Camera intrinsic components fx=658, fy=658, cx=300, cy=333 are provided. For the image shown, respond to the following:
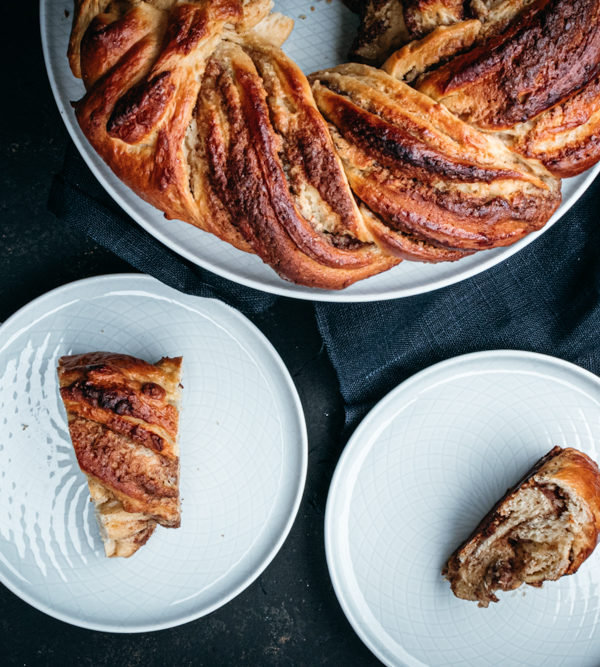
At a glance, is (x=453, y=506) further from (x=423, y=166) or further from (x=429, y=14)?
(x=429, y=14)

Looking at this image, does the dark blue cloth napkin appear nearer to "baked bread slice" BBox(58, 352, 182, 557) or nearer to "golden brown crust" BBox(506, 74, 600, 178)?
"baked bread slice" BBox(58, 352, 182, 557)

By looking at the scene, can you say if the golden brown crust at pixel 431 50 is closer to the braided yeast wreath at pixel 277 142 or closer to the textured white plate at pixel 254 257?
the braided yeast wreath at pixel 277 142

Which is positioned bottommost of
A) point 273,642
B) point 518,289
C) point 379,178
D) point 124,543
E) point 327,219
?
point 273,642

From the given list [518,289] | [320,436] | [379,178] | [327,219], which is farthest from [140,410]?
[518,289]

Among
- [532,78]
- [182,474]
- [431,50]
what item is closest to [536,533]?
[182,474]

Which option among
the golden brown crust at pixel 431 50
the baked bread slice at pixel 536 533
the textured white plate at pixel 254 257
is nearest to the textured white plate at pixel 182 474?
the textured white plate at pixel 254 257

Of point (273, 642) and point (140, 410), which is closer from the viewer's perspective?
point (140, 410)

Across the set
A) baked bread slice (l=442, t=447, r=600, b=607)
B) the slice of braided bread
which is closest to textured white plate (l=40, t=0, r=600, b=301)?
the slice of braided bread

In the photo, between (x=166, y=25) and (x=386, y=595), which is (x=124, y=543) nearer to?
(x=386, y=595)
